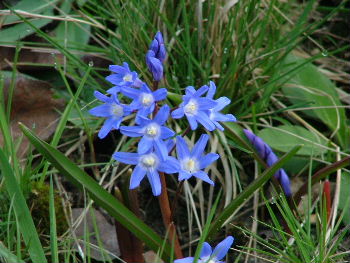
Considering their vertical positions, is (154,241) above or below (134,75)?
below

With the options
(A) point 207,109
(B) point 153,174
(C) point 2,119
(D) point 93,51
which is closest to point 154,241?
(B) point 153,174

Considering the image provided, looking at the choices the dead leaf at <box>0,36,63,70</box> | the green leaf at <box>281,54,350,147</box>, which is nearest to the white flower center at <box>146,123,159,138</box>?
the green leaf at <box>281,54,350,147</box>

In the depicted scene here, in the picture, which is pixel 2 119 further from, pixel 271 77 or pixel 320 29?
pixel 320 29

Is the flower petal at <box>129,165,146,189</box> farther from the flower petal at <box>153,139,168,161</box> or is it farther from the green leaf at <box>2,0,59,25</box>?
the green leaf at <box>2,0,59,25</box>

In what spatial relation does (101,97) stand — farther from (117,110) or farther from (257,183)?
(257,183)

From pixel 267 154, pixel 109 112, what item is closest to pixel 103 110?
pixel 109 112

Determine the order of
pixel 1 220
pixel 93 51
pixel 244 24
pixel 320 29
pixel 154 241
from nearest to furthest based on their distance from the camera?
pixel 154 241 < pixel 1 220 < pixel 244 24 < pixel 93 51 < pixel 320 29
